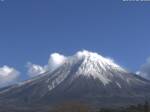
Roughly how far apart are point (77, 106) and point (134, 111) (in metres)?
15.5

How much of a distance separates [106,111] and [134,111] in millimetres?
10001

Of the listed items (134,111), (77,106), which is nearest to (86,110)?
(77,106)

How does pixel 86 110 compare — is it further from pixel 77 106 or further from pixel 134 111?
pixel 134 111

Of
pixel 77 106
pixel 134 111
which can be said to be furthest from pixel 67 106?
pixel 134 111

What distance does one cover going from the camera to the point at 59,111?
466 ft

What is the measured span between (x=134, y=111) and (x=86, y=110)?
12318 mm

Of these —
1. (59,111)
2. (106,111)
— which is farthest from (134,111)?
(59,111)

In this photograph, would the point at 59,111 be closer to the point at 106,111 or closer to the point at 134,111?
the point at 106,111

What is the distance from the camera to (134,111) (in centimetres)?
13275

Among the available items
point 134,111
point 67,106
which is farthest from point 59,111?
point 134,111

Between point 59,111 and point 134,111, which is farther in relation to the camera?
point 59,111

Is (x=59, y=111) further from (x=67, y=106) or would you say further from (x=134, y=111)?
(x=134, y=111)

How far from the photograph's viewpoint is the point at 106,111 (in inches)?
5527

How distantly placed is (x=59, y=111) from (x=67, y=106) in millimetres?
4217
